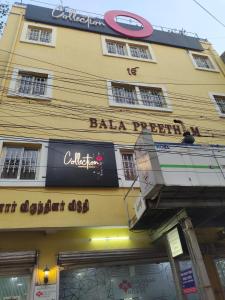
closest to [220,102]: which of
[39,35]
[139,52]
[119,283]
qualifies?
[139,52]

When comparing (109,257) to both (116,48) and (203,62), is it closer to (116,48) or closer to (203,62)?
(116,48)

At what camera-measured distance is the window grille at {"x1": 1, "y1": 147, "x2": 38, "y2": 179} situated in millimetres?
9297

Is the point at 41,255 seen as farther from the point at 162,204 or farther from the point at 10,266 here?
the point at 162,204

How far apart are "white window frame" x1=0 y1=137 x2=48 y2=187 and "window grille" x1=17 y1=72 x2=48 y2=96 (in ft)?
9.83

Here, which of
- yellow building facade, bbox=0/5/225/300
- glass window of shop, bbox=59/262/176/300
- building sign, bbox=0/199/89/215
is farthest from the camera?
building sign, bbox=0/199/89/215

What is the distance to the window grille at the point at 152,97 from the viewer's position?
13.6m

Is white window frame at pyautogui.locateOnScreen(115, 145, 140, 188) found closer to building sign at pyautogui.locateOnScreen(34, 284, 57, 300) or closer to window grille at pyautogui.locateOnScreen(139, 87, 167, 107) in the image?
window grille at pyautogui.locateOnScreen(139, 87, 167, 107)

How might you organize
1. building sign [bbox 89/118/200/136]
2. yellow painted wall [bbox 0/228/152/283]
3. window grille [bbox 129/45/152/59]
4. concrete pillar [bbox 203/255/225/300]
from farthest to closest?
window grille [bbox 129/45/152/59]
building sign [bbox 89/118/200/136]
concrete pillar [bbox 203/255/225/300]
yellow painted wall [bbox 0/228/152/283]

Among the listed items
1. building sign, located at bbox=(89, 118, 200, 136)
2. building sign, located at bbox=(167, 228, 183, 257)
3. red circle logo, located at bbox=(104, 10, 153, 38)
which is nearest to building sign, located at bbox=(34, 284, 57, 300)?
building sign, located at bbox=(167, 228, 183, 257)

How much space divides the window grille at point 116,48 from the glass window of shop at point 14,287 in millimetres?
13029

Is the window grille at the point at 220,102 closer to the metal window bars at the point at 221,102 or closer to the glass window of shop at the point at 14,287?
the metal window bars at the point at 221,102

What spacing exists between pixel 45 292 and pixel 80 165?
13.9 ft

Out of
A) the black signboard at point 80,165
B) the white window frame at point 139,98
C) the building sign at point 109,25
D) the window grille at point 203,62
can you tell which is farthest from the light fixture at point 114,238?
the window grille at point 203,62

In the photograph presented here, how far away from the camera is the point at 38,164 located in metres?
9.60
